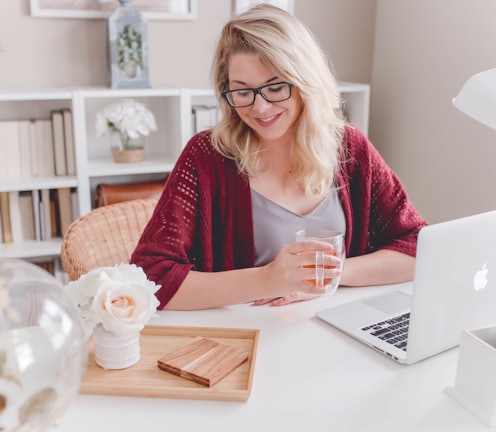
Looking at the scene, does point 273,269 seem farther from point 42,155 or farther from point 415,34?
point 415,34

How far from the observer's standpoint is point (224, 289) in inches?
54.4

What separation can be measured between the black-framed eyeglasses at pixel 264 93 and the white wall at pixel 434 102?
125cm

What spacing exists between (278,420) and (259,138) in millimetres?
932

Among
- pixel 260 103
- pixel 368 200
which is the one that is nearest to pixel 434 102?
pixel 368 200

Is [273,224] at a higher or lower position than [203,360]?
higher

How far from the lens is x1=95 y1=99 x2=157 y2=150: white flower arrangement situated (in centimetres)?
270

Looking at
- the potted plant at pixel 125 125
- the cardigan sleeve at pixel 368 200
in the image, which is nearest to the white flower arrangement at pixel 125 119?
the potted plant at pixel 125 125

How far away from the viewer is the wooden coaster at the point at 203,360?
1049 mm

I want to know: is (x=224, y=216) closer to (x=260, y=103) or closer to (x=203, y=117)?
(x=260, y=103)

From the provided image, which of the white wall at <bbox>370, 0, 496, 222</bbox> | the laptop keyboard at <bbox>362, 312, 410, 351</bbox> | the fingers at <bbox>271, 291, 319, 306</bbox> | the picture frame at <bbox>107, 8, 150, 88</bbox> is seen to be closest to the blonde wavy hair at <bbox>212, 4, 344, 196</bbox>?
the fingers at <bbox>271, 291, 319, 306</bbox>

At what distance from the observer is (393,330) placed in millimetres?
1258

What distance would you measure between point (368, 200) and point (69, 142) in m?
1.52

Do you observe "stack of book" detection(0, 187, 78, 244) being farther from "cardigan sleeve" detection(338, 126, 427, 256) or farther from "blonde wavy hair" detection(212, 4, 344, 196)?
"cardigan sleeve" detection(338, 126, 427, 256)

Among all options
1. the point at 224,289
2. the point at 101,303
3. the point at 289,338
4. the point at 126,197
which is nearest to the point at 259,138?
the point at 224,289
